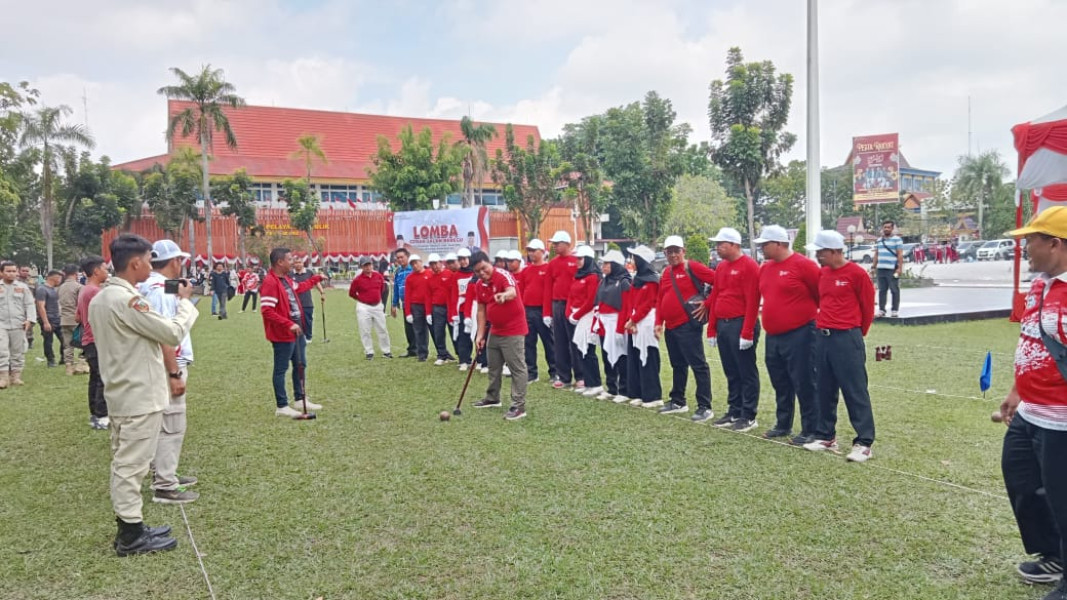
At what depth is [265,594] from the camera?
3846 mm

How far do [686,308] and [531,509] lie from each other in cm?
342

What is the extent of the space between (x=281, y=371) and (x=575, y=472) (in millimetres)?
4077

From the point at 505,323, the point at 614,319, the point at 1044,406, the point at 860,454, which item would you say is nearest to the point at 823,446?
the point at 860,454

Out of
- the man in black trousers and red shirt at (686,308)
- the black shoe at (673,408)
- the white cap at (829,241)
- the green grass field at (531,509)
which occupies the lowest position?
the black shoe at (673,408)

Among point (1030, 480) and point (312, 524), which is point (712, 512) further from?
point (312, 524)

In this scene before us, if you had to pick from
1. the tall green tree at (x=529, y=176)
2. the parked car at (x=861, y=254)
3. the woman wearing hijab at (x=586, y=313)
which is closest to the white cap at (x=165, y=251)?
the woman wearing hijab at (x=586, y=313)

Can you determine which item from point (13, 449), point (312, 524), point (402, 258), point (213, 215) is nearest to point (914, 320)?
point (402, 258)

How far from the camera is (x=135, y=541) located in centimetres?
439

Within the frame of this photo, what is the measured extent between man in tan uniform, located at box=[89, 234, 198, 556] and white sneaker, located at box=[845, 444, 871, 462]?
5.03m

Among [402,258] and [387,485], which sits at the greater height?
[402,258]

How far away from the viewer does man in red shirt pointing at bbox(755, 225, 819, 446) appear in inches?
249

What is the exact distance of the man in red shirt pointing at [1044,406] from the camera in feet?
10.5

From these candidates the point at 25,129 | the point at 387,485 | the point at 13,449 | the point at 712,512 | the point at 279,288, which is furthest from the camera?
the point at 25,129

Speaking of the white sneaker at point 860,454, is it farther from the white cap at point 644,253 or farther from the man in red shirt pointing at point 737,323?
the white cap at point 644,253
